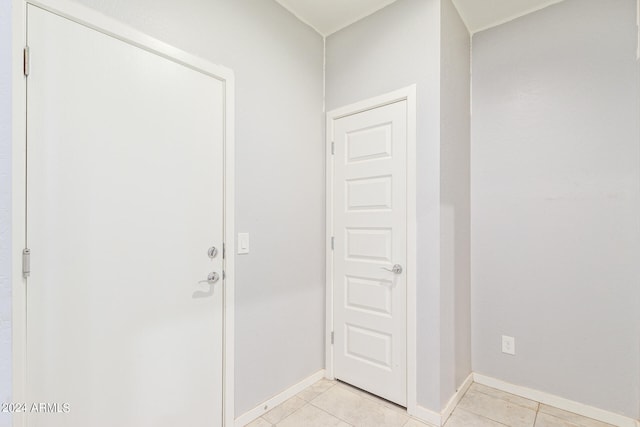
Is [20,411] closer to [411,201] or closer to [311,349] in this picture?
[311,349]

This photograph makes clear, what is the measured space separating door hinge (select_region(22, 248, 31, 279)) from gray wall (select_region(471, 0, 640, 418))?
2667 mm

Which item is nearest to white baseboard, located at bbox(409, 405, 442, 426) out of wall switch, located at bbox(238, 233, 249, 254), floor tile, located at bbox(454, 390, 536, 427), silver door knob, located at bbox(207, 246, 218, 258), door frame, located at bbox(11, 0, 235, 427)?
floor tile, located at bbox(454, 390, 536, 427)

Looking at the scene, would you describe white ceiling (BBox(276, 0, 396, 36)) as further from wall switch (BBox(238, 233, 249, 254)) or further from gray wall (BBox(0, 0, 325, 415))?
wall switch (BBox(238, 233, 249, 254))

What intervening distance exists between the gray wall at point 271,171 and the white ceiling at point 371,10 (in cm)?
11

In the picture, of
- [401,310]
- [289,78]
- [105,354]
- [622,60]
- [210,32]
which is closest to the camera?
[105,354]

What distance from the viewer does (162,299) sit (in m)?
1.46

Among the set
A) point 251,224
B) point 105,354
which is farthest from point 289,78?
point 105,354

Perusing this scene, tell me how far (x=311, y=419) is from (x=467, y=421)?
98 centimetres

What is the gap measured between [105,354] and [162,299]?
0.30m

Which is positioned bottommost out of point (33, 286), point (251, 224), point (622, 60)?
point (33, 286)

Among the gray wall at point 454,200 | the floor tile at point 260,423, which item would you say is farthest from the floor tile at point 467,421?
the floor tile at point 260,423

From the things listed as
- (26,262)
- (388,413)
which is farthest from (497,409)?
(26,262)

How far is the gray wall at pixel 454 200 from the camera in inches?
75.0

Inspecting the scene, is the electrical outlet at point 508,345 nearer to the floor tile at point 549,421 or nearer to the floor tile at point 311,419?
the floor tile at point 549,421
